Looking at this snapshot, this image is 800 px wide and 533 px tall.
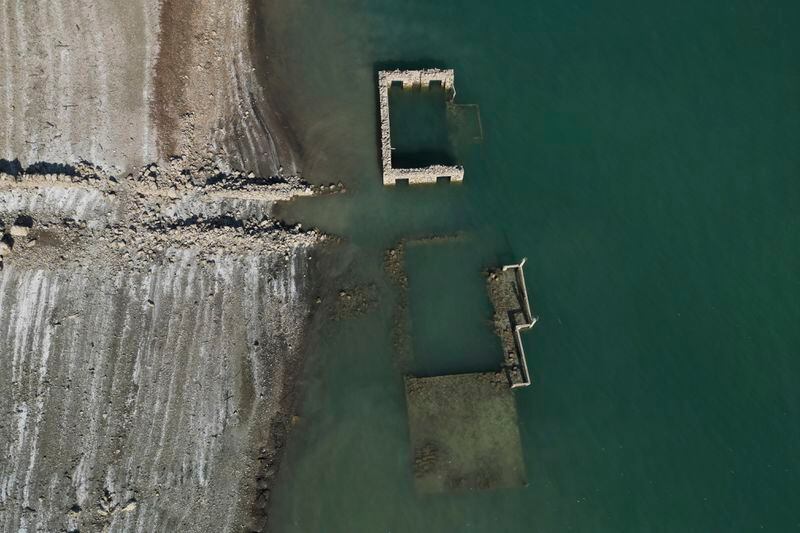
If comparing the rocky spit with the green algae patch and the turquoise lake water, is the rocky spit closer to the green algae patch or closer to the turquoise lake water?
the turquoise lake water

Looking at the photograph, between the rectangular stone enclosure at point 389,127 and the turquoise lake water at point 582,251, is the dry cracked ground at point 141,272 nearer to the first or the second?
the turquoise lake water at point 582,251

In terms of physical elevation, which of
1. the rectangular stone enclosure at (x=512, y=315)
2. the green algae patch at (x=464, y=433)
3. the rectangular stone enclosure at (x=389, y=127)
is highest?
the rectangular stone enclosure at (x=389, y=127)

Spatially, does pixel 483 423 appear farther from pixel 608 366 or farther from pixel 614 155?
pixel 614 155

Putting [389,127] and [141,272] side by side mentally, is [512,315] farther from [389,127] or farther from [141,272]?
[141,272]

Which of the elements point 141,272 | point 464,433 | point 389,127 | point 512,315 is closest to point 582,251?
point 512,315

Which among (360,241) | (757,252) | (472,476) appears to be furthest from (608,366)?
(360,241)

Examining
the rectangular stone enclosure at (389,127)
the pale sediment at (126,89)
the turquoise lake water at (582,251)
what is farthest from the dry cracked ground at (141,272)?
the rectangular stone enclosure at (389,127)
